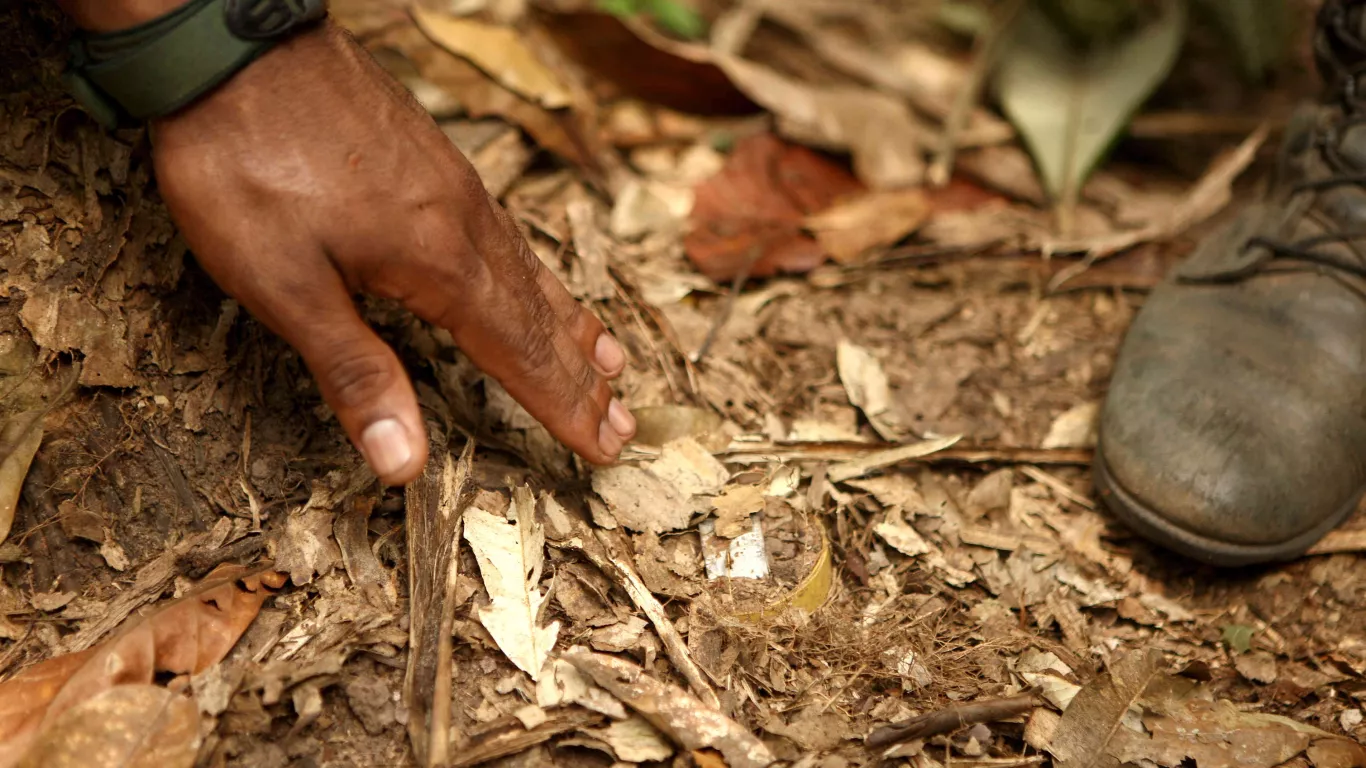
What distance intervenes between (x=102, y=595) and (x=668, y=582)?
85cm

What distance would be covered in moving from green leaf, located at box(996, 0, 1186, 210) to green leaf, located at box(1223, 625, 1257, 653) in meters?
1.27

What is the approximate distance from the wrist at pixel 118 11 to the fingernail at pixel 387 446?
58cm

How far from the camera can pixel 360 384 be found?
1.23 m

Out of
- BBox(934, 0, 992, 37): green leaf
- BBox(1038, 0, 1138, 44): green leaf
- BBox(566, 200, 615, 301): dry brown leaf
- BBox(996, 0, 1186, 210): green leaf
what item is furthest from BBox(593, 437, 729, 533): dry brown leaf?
BBox(934, 0, 992, 37): green leaf

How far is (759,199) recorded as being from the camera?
244 centimetres

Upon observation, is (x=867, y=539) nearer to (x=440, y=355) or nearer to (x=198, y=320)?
(x=440, y=355)

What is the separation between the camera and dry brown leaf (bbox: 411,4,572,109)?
2.23 metres

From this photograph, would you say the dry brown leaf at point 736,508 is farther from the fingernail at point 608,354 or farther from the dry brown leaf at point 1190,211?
the dry brown leaf at point 1190,211

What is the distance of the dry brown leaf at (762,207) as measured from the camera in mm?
2242

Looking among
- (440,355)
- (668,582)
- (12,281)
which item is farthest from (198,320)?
(668,582)

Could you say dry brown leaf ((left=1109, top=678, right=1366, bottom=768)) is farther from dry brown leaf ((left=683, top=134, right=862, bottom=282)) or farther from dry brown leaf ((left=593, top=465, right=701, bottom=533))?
dry brown leaf ((left=683, top=134, right=862, bottom=282))

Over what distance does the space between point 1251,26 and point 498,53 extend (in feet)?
7.10

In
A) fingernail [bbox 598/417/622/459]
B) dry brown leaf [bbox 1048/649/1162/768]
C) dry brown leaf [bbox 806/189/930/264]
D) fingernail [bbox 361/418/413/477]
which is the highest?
fingernail [bbox 361/418/413/477]

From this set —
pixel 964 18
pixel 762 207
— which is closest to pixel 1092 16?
pixel 964 18
